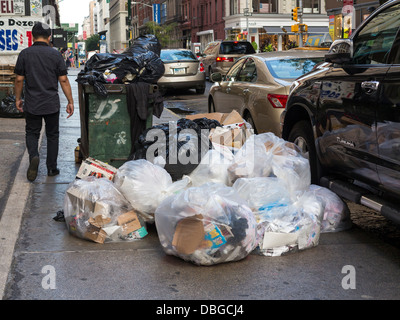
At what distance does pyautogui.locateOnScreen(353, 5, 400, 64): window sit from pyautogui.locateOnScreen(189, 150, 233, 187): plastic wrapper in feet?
4.80

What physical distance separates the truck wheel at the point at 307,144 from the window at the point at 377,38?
3.37 feet

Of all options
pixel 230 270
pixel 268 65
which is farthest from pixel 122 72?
pixel 230 270

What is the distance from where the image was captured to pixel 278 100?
8.15 m

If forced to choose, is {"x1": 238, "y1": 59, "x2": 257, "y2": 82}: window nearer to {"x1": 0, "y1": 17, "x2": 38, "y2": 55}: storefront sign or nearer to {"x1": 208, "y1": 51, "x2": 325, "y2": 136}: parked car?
{"x1": 208, "y1": 51, "x2": 325, "y2": 136}: parked car

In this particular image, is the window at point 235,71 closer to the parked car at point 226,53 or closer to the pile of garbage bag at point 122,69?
the pile of garbage bag at point 122,69

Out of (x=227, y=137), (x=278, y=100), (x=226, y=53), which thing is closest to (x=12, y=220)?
(x=227, y=137)

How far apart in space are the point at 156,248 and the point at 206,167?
3.50ft

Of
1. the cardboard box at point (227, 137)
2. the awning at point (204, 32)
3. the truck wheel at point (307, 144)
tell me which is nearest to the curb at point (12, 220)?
the cardboard box at point (227, 137)

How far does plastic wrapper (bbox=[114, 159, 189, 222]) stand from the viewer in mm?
4969

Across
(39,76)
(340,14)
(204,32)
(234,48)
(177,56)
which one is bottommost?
(39,76)

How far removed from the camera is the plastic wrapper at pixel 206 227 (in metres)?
4.22

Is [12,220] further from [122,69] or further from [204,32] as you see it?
[204,32]

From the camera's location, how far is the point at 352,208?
6.00m

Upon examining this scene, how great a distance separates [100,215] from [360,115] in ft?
7.21
